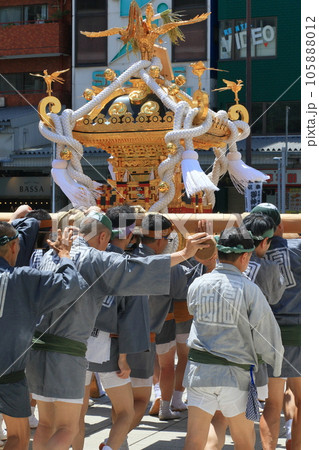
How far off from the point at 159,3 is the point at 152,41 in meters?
15.2

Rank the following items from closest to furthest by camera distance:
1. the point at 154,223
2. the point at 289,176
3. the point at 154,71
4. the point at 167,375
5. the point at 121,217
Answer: the point at 121,217, the point at 154,223, the point at 167,375, the point at 154,71, the point at 289,176

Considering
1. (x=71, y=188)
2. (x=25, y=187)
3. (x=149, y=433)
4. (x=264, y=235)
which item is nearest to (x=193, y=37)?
(x=25, y=187)

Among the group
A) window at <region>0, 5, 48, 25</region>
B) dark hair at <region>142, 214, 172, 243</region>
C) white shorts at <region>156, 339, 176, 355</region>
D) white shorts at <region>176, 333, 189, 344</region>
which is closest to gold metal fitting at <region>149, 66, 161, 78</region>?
white shorts at <region>176, 333, 189, 344</region>

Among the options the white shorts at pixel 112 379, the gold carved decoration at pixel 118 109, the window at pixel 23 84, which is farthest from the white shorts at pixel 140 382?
the window at pixel 23 84

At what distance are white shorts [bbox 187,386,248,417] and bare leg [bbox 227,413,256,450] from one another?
40mm

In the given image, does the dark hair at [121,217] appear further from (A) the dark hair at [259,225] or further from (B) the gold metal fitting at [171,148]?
(B) the gold metal fitting at [171,148]

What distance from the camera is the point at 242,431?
4.00 metres

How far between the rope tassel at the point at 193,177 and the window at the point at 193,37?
15.9 meters

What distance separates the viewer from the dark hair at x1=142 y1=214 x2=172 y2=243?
17.1ft

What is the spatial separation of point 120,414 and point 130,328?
0.52 m

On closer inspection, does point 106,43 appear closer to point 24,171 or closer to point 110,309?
point 24,171

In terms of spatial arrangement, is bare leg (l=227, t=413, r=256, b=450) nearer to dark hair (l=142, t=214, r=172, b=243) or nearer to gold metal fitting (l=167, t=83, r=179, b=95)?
dark hair (l=142, t=214, r=172, b=243)

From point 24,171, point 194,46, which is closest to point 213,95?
point 194,46

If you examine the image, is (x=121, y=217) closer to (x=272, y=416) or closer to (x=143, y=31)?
(x=272, y=416)
